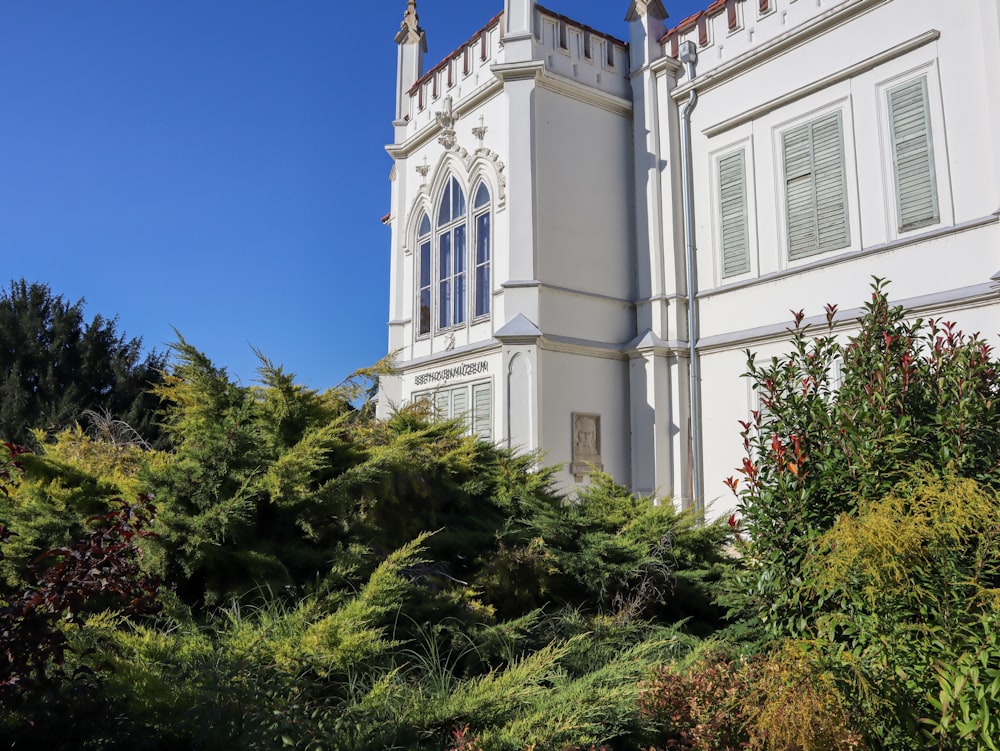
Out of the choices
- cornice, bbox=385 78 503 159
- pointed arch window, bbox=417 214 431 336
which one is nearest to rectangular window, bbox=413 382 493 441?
pointed arch window, bbox=417 214 431 336

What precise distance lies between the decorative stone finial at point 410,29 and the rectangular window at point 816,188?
842 cm

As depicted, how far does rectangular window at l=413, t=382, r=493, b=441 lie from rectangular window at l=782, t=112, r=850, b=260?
5044 millimetres

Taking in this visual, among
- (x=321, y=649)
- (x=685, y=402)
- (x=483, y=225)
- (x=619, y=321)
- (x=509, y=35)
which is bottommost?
(x=321, y=649)

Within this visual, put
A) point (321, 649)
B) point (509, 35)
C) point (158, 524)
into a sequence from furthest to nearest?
point (509, 35)
point (158, 524)
point (321, 649)

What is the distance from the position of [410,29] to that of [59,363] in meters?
16.1

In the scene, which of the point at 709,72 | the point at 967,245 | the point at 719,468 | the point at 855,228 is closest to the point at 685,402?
the point at 719,468

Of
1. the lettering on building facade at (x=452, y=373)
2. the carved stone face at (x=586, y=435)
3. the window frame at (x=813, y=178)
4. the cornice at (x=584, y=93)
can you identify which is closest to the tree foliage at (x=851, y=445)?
the window frame at (x=813, y=178)

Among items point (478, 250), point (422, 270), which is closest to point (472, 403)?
point (478, 250)

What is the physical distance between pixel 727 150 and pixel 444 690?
10.5 m

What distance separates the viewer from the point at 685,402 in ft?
40.0

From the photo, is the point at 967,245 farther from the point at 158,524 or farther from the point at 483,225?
the point at 158,524

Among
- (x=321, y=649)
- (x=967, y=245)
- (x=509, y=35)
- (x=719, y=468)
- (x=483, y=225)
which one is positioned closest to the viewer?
(x=321, y=649)

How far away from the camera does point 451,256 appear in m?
14.3

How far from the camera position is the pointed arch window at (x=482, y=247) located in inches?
523
